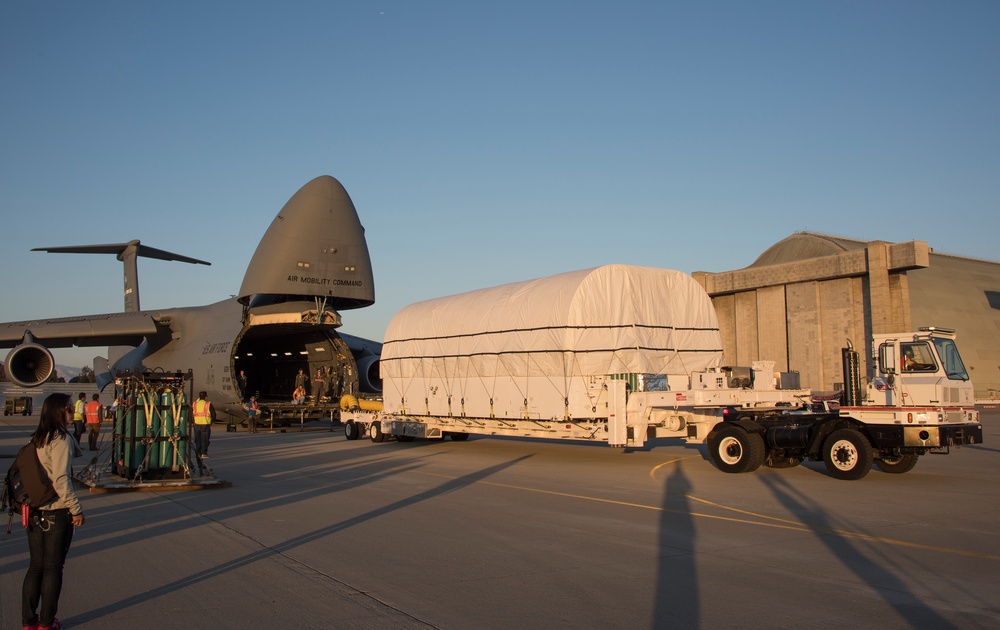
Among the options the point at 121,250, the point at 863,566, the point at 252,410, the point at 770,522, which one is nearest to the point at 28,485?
the point at 863,566

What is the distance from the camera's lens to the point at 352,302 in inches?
1144

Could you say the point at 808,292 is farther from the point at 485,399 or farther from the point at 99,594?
the point at 99,594

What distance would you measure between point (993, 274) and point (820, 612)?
254ft

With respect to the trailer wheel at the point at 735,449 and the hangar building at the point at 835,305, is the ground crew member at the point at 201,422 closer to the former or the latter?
the trailer wheel at the point at 735,449

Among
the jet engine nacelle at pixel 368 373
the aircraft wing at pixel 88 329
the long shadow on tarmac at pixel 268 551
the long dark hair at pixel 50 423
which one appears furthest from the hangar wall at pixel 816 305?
the long dark hair at pixel 50 423

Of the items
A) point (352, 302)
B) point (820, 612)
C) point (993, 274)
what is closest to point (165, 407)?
point (820, 612)

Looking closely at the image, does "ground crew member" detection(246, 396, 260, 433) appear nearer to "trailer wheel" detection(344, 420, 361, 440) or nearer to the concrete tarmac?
"trailer wheel" detection(344, 420, 361, 440)

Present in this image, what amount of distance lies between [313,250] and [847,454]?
18.2 metres

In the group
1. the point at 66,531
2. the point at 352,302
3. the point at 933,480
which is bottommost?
the point at 933,480

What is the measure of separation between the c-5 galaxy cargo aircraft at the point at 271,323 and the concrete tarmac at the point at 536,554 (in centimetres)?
1303

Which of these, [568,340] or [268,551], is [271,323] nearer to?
[568,340]

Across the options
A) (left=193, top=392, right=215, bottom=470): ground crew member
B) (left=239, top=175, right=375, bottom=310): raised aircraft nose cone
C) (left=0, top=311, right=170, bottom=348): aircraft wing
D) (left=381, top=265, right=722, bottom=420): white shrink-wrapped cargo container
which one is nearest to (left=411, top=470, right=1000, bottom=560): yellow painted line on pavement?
(left=381, top=265, right=722, bottom=420): white shrink-wrapped cargo container

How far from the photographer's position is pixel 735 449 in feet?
51.0

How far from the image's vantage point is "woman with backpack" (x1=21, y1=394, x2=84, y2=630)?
5.41 m
